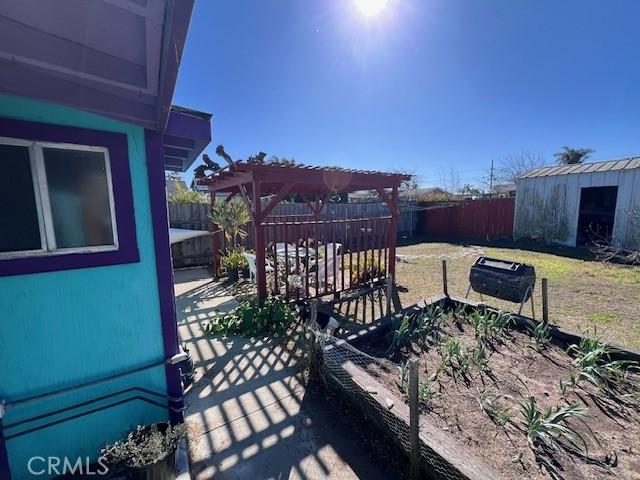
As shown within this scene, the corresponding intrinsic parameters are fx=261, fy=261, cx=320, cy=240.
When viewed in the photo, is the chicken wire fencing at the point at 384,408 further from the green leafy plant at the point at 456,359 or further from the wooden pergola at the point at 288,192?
the wooden pergola at the point at 288,192

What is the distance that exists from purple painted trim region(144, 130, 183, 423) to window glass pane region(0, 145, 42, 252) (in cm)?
56

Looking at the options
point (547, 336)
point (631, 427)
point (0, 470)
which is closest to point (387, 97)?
point (547, 336)

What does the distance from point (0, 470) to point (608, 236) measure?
1513cm

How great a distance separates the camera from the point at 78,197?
1.57m

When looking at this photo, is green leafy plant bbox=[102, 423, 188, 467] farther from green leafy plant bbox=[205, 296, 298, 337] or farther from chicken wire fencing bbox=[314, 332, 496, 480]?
green leafy plant bbox=[205, 296, 298, 337]

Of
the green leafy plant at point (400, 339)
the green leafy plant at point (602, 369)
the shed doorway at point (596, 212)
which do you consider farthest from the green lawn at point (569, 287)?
the shed doorway at point (596, 212)

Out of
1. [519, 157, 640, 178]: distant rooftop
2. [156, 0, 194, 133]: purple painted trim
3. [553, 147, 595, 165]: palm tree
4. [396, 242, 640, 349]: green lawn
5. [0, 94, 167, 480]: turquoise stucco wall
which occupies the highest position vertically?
[553, 147, 595, 165]: palm tree

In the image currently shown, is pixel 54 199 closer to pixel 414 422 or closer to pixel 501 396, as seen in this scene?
pixel 414 422

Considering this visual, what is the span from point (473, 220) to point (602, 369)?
12992mm

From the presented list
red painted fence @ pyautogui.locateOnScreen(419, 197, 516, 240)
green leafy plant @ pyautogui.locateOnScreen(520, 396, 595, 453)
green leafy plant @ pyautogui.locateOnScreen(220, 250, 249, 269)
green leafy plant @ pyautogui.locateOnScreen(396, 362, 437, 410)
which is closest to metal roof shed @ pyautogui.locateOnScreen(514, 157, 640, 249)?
red painted fence @ pyautogui.locateOnScreen(419, 197, 516, 240)

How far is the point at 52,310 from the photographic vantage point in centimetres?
154

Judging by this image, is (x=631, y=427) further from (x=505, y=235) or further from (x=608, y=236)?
(x=505, y=235)

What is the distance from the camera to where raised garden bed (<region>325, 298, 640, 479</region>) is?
167 centimetres

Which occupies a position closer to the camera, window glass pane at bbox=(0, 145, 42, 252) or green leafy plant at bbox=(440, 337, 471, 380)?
window glass pane at bbox=(0, 145, 42, 252)
